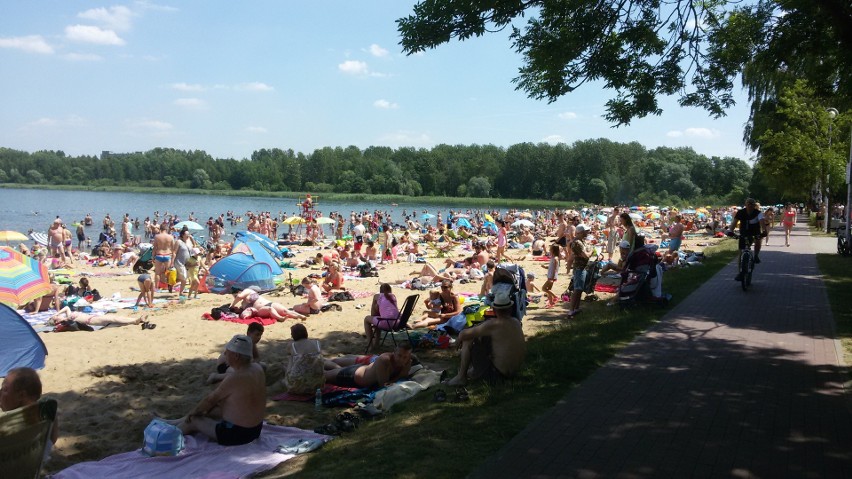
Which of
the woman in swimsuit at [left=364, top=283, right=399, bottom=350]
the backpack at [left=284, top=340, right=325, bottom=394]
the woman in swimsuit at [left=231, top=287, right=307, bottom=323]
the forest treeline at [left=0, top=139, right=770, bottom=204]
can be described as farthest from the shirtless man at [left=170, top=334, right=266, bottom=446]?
the forest treeline at [left=0, top=139, right=770, bottom=204]

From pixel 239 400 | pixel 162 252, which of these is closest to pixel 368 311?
pixel 162 252

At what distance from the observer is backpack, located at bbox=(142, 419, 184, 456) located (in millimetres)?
4957

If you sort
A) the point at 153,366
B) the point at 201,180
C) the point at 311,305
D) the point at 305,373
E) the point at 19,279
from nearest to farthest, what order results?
the point at 305,373, the point at 153,366, the point at 19,279, the point at 311,305, the point at 201,180

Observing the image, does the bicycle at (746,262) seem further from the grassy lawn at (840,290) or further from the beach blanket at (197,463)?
the beach blanket at (197,463)

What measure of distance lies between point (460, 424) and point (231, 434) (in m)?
1.85

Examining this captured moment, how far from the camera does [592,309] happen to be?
10.3 meters

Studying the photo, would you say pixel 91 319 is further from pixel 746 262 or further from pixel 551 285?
pixel 746 262

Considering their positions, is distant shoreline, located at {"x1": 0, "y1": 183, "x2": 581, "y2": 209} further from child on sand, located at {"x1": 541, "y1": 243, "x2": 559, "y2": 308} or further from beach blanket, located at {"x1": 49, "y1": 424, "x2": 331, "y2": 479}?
beach blanket, located at {"x1": 49, "y1": 424, "x2": 331, "y2": 479}

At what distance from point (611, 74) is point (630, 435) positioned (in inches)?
191

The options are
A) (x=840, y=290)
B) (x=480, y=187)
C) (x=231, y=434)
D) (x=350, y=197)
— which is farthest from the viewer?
(x=480, y=187)

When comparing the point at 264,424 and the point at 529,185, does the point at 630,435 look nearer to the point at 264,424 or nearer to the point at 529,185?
the point at 264,424

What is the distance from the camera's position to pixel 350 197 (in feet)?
349

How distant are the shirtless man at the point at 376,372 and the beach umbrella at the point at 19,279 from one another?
6171 mm

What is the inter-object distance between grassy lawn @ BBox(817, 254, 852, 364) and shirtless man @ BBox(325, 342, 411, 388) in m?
4.35
